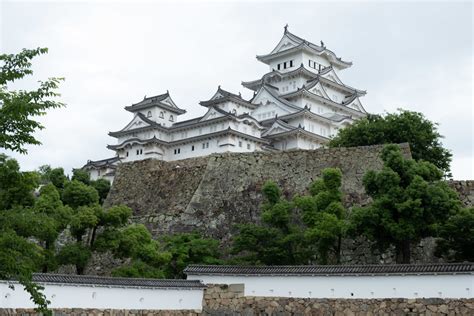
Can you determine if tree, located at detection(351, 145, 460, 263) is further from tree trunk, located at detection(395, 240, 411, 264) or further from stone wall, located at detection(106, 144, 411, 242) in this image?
stone wall, located at detection(106, 144, 411, 242)

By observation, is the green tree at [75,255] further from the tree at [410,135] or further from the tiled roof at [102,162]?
the tiled roof at [102,162]

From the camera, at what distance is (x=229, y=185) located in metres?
19.5

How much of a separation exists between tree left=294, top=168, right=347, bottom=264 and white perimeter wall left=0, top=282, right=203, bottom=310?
304 cm

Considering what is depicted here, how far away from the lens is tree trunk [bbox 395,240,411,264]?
14.2m

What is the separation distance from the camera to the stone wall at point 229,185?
18.3 m

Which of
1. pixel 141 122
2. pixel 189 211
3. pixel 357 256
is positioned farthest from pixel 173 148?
pixel 357 256

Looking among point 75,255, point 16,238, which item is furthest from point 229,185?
point 16,238

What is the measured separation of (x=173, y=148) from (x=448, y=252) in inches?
984

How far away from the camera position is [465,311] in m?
11.2

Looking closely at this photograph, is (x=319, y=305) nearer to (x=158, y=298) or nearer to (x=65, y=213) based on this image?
(x=158, y=298)

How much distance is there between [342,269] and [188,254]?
4614 mm

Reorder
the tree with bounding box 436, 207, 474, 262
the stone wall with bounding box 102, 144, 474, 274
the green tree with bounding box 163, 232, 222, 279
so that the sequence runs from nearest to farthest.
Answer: the tree with bounding box 436, 207, 474, 262 < the green tree with bounding box 163, 232, 222, 279 < the stone wall with bounding box 102, 144, 474, 274

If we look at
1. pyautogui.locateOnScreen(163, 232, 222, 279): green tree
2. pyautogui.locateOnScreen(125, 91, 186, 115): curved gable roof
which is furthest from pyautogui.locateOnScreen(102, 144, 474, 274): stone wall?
pyautogui.locateOnScreen(125, 91, 186, 115): curved gable roof

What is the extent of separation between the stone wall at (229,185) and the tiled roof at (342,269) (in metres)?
4.48
